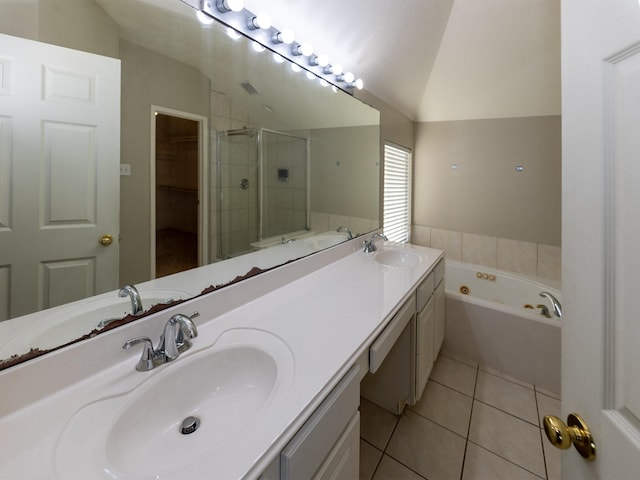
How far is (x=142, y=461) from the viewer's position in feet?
2.23

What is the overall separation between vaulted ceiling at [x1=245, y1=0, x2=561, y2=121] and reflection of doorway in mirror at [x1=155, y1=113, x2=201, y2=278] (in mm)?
692

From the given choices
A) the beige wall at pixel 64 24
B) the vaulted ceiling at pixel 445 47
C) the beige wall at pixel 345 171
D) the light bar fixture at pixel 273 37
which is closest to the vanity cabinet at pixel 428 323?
the beige wall at pixel 345 171

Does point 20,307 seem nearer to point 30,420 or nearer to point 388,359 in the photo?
point 30,420

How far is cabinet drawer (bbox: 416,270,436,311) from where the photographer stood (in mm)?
1620

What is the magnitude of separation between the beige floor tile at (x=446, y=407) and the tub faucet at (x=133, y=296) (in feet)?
5.44

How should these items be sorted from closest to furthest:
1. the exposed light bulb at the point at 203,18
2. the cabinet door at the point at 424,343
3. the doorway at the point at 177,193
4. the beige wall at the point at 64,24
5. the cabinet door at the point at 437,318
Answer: the beige wall at the point at 64,24, the doorway at the point at 177,193, the exposed light bulb at the point at 203,18, the cabinet door at the point at 424,343, the cabinet door at the point at 437,318

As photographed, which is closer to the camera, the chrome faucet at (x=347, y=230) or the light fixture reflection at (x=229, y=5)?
the light fixture reflection at (x=229, y=5)

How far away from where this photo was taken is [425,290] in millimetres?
1727

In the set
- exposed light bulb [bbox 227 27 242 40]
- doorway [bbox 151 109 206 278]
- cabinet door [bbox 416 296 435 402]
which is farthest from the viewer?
cabinet door [bbox 416 296 435 402]

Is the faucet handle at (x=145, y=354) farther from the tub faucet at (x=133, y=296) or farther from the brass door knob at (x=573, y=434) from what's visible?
the brass door knob at (x=573, y=434)

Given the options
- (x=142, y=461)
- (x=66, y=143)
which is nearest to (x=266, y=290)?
(x=142, y=461)

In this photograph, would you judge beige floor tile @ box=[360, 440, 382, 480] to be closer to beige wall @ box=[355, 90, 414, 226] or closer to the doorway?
the doorway

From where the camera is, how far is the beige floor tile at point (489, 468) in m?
1.39

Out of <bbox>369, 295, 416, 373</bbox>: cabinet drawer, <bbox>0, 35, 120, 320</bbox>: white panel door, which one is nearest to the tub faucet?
<bbox>0, 35, 120, 320</bbox>: white panel door
